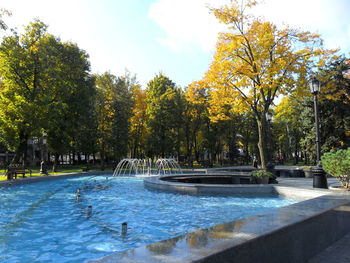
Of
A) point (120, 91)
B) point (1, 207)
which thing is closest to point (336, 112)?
point (120, 91)

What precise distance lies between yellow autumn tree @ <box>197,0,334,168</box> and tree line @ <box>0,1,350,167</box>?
2.4 inches

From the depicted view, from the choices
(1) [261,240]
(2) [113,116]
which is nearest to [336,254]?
(1) [261,240]

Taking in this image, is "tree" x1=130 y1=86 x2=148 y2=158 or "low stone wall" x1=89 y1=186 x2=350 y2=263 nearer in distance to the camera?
"low stone wall" x1=89 y1=186 x2=350 y2=263

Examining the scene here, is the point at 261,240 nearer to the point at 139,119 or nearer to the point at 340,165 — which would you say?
the point at 340,165

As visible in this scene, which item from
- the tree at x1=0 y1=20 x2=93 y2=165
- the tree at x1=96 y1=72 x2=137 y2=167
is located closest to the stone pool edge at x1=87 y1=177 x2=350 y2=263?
the tree at x1=0 y1=20 x2=93 y2=165

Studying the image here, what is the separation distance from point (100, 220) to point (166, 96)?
100 ft

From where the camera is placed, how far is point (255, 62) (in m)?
16.5

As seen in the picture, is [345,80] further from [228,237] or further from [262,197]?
[228,237]

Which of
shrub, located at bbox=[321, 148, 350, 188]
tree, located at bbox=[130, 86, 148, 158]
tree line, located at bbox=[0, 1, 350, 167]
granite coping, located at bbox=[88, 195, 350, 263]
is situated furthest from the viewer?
tree, located at bbox=[130, 86, 148, 158]

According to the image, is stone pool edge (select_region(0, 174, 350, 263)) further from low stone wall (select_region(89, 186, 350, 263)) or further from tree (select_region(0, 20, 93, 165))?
tree (select_region(0, 20, 93, 165))

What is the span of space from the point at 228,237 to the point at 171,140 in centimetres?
3654

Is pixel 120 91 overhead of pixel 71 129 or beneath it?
overhead

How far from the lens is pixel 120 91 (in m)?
36.7

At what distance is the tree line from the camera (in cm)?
1666
